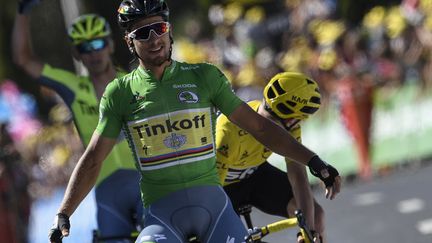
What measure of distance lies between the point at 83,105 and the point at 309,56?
32.1 ft

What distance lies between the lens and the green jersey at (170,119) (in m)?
6.60

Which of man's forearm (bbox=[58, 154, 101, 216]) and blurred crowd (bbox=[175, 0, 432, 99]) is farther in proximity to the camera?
blurred crowd (bbox=[175, 0, 432, 99])

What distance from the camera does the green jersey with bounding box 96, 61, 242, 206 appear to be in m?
6.60

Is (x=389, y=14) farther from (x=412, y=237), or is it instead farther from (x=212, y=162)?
(x=212, y=162)

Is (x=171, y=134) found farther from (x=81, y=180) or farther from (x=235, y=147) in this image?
(x=235, y=147)

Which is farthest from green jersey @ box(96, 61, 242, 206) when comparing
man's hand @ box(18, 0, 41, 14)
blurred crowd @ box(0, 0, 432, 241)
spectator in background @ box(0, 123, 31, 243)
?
blurred crowd @ box(0, 0, 432, 241)

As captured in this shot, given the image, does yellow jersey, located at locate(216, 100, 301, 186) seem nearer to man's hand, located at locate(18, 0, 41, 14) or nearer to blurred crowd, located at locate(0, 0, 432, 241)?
man's hand, located at locate(18, 0, 41, 14)

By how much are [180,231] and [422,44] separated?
10.9 m

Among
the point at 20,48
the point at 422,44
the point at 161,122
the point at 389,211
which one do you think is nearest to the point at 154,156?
the point at 161,122

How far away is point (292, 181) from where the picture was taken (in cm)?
804

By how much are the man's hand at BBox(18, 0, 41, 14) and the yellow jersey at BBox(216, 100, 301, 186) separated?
6.82 ft

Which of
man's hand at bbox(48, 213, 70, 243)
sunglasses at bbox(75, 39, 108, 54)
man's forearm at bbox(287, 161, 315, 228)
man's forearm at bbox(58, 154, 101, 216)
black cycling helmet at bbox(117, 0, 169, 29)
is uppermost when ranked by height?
black cycling helmet at bbox(117, 0, 169, 29)

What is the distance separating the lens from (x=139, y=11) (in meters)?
6.68

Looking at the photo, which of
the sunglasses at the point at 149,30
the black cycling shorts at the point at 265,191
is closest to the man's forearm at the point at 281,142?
the sunglasses at the point at 149,30
